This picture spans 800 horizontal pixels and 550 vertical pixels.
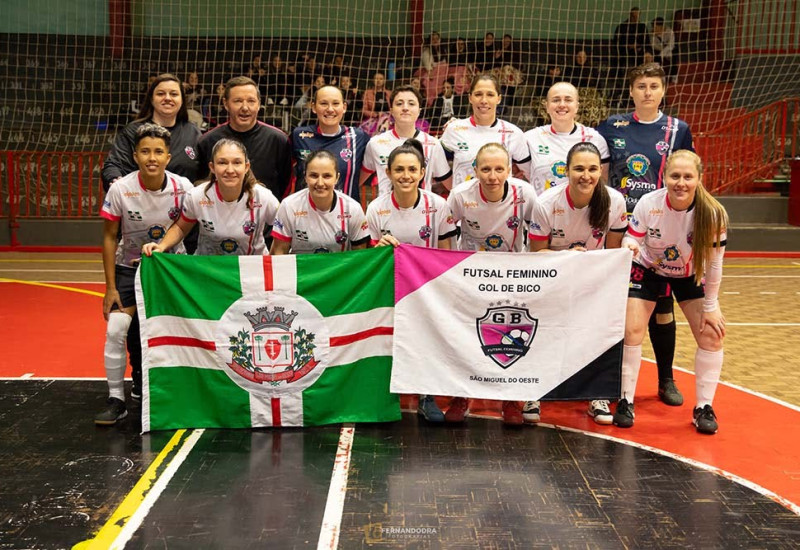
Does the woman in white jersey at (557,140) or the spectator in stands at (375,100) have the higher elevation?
the spectator in stands at (375,100)

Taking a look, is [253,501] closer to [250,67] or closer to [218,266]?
[218,266]

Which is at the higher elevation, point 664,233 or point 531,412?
A: point 664,233

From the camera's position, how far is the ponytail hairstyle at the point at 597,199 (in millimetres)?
5148

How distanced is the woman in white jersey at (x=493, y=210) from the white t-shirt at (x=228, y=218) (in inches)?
47.6

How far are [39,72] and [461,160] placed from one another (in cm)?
1212

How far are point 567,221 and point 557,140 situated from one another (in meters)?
1.10

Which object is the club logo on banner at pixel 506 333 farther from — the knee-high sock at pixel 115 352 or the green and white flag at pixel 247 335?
the knee-high sock at pixel 115 352

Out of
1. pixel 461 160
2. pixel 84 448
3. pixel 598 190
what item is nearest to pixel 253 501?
pixel 84 448

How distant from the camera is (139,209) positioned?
5316mm

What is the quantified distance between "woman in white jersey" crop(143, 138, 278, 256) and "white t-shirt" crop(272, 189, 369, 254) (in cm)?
14

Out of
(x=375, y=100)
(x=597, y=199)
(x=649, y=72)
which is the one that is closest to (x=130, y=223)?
(x=597, y=199)

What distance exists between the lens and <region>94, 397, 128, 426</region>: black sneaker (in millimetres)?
5160

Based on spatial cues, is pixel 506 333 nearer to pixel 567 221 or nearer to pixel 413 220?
pixel 567 221

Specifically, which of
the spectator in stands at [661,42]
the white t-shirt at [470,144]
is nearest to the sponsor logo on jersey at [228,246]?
the white t-shirt at [470,144]
